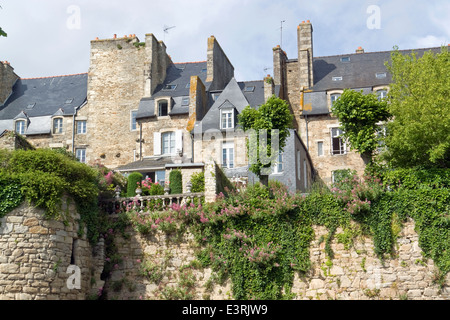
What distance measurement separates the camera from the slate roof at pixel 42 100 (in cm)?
2925

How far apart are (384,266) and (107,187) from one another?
8.25 metres

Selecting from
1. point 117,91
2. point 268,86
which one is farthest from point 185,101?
point 268,86

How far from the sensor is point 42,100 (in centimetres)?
3059

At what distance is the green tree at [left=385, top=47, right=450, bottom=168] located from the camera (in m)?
15.9

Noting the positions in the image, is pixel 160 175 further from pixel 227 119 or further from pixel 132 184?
pixel 132 184

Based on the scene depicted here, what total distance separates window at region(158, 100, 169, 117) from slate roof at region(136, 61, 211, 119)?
11.7 inches

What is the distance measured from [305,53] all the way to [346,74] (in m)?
2.16

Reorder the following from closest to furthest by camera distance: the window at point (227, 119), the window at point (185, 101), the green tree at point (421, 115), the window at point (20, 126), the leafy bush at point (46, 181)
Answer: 1. the leafy bush at point (46, 181)
2. the green tree at point (421, 115)
3. the window at point (227, 119)
4. the window at point (185, 101)
5. the window at point (20, 126)

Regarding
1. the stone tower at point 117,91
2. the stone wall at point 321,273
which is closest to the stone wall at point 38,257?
the stone wall at point 321,273

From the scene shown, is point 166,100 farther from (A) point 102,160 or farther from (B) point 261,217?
(B) point 261,217

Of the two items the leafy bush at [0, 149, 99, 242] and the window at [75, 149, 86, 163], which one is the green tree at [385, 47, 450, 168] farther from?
the window at [75, 149, 86, 163]

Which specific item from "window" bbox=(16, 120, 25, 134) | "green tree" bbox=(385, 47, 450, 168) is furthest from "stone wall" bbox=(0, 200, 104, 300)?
"window" bbox=(16, 120, 25, 134)

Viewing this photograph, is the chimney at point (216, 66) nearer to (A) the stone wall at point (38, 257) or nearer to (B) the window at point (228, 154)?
(B) the window at point (228, 154)

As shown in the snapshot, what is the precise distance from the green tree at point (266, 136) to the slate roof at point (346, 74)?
349 inches
